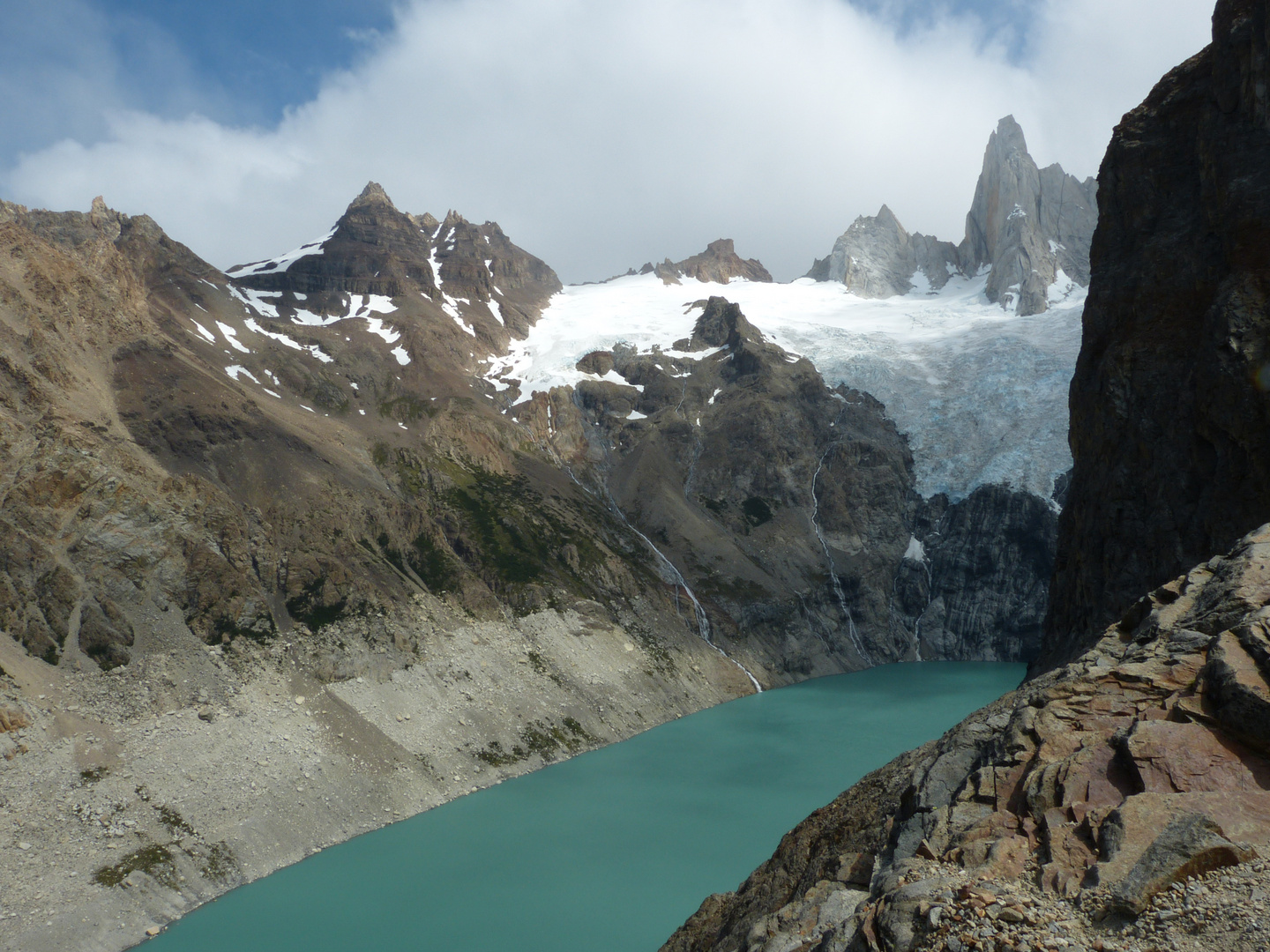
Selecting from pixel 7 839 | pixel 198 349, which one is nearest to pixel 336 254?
pixel 198 349

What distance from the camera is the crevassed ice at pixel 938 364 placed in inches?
4333

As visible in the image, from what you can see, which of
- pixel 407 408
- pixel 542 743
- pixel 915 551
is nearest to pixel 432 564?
pixel 542 743

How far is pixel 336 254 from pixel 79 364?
244 feet

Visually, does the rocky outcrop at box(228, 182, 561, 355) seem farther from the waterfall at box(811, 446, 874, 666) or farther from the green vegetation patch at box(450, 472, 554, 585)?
the waterfall at box(811, 446, 874, 666)

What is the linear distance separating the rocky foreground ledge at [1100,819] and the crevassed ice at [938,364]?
95656mm

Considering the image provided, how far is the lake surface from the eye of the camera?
36.0 meters

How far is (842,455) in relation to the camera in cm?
11369

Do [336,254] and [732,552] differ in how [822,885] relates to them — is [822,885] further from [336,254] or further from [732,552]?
[336,254]

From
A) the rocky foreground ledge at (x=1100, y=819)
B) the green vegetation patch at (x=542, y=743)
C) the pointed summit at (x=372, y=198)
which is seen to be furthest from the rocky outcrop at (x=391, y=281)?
the rocky foreground ledge at (x=1100, y=819)

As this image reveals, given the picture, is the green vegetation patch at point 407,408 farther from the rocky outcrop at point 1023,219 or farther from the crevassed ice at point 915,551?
the rocky outcrop at point 1023,219

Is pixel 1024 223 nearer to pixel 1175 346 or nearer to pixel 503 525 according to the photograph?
pixel 503 525

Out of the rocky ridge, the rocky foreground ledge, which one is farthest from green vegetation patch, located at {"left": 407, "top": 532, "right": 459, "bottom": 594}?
the rocky foreground ledge

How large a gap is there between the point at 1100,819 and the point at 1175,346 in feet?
103

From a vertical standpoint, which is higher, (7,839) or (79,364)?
(79,364)
